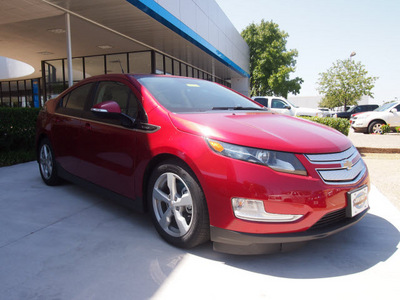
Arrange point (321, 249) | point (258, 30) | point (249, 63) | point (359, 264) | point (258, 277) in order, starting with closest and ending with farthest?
point (258, 277), point (359, 264), point (321, 249), point (249, 63), point (258, 30)

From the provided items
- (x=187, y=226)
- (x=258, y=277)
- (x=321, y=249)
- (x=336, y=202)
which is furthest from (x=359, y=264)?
(x=187, y=226)

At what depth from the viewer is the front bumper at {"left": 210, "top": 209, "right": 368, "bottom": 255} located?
7.37 ft

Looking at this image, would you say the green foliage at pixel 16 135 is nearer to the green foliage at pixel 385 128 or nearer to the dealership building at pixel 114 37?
the dealership building at pixel 114 37

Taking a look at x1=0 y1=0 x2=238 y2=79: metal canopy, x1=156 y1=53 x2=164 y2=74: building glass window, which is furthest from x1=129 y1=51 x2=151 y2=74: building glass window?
x1=156 y1=53 x2=164 y2=74: building glass window

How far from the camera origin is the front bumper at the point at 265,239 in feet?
7.37

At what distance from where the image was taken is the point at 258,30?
121 ft

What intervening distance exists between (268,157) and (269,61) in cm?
3447

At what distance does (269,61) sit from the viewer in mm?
34594

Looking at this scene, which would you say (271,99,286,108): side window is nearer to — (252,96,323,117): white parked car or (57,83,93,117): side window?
(252,96,323,117): white parked car

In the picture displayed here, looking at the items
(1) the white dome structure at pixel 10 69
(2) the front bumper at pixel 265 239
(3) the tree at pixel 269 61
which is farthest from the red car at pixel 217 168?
(3) the tree at pixel 269 61

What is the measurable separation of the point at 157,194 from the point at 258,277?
1.07 meters

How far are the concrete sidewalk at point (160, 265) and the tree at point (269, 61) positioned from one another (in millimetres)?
32665

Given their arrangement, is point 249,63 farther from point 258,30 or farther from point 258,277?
point 258,277

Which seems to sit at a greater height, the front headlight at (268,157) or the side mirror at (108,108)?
the side mirror at (108,108)
